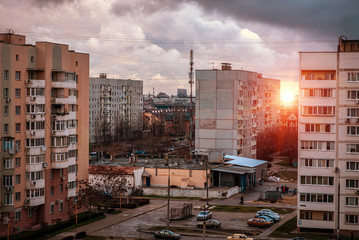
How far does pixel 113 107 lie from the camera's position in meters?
166

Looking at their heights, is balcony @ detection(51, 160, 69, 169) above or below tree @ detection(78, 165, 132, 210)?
above

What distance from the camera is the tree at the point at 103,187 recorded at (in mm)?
57156

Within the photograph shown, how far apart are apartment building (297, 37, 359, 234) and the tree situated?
20.4m

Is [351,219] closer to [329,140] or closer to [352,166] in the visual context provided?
[352,166]

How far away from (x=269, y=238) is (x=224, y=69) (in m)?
53.2

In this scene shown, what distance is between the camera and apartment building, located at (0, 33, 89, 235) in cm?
4809

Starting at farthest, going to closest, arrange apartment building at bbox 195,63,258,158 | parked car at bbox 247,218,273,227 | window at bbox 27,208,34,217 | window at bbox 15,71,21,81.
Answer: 1. apartment building at bbox 195,63,258,158
2. parked car at bbox 247,218,273,227
3. window at bbox 27,208,34,217
4. window at bbox 15,71,21,81

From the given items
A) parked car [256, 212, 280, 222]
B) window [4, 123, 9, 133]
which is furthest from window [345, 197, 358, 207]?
window [4, 123, 9, 133]

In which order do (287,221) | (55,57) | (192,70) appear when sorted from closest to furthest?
(55,57) < (287,221) < (192,70)

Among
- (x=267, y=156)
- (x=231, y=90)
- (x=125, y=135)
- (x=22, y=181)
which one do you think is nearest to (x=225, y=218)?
(x=22, y=181)

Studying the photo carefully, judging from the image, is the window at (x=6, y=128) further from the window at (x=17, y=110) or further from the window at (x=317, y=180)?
the window at (x=317, y=180)

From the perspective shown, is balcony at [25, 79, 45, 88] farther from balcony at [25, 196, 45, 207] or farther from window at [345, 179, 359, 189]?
window at [345, 179, 359, 189]

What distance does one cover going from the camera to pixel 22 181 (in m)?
49.6

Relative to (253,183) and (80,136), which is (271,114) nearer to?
(253,183)
